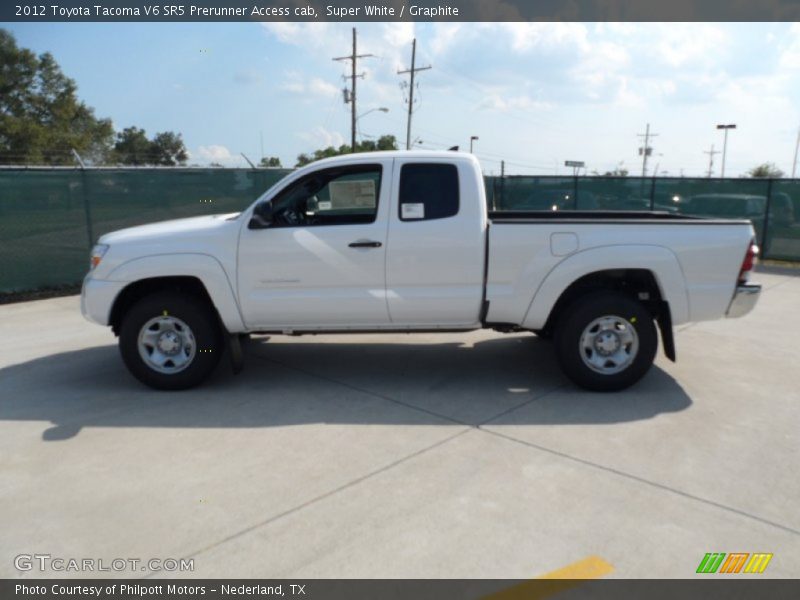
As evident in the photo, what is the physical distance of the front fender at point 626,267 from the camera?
5.16m

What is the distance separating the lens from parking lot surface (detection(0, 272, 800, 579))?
3170mm

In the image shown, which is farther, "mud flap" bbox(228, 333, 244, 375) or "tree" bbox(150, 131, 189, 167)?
"tree" bbox(150, 131, 189, 167)

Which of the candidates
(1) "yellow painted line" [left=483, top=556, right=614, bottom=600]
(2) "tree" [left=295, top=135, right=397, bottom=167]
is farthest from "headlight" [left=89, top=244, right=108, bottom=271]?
(2) "tree" [left=295, top=135, right=397, bottom=167]

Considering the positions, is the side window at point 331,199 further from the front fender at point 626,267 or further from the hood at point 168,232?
the front fender at point 626,267

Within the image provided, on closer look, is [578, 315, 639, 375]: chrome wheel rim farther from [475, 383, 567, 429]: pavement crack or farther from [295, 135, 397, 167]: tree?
[295, 135, 397, 167]: tree

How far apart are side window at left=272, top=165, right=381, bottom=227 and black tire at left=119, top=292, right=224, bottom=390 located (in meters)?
1.05

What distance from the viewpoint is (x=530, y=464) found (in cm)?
407

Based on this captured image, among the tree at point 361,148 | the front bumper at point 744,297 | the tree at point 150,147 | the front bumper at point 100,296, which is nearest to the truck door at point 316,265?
the front bumper at point 100,296

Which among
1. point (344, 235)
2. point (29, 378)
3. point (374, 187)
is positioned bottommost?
point (29, 378)

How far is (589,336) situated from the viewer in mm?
5320

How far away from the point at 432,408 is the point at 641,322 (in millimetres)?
1906

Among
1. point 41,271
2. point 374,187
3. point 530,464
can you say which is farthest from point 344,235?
point 41,271

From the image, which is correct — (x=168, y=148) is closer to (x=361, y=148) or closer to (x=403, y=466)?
(x=361, y=148)
